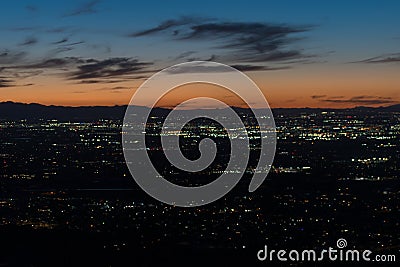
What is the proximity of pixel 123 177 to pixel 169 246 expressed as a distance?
22.7 meters

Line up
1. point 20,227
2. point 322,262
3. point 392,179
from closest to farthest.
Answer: point 322,262
point 20,227
point 392,179

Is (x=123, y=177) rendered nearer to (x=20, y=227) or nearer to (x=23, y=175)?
(x=23, y=175)

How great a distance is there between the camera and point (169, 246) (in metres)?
23.4

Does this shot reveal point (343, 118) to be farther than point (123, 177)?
Yes

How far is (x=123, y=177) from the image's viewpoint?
45.7 meters

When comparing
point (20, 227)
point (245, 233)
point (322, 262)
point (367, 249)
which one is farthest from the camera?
point (20, 227)

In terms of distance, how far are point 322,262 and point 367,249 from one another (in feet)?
14.0

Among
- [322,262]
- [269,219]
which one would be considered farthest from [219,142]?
[322,262]

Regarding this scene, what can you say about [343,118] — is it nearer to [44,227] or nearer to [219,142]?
[219,142]

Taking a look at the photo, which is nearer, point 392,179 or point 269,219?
point 269,219

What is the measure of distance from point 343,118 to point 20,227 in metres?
52.1

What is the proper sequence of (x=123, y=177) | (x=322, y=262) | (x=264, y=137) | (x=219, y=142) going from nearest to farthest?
(x=322, y=262), (x=123, y=177), (x=219, y=142), (x=264, y=137)

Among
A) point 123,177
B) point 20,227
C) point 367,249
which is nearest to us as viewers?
point 367,249

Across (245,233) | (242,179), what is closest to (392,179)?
(242,179)
